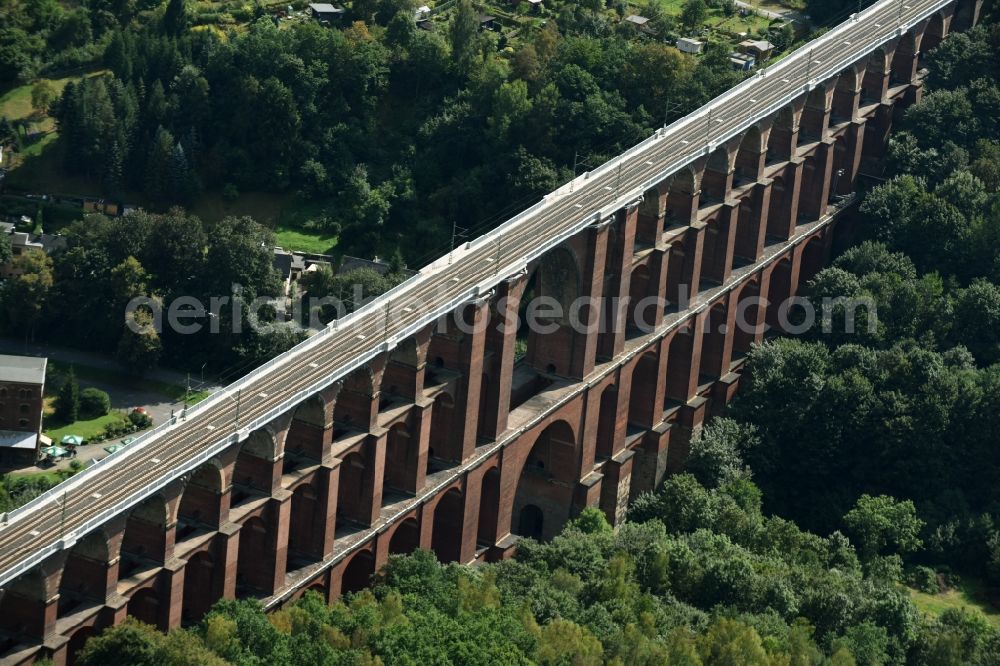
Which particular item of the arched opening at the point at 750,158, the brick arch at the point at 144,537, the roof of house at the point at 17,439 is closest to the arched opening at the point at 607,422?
the arched opening at the point at 750,158

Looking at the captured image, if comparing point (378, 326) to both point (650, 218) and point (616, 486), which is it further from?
point (650, 218)

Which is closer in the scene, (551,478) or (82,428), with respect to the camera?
(551,478)

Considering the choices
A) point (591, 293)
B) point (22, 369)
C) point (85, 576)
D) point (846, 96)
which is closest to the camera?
point (85, 576)

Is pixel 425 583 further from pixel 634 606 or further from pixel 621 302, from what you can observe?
pixel 621 302

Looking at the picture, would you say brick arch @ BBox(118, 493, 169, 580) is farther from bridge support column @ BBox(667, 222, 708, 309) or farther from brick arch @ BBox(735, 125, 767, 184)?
brick arch @ BBox(735, 125, 767, 184)

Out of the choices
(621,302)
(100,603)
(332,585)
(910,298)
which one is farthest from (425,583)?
(910,298)

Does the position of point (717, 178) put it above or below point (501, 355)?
above

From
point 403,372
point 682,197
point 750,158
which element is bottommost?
point 750,158

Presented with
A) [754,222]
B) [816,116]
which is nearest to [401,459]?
Answer: [754,222]
